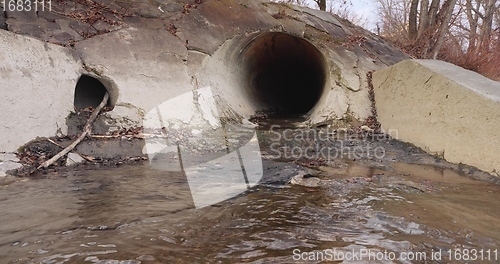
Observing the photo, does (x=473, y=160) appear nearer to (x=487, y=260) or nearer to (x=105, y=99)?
(x=487, y=260)

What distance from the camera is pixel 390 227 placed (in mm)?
2924

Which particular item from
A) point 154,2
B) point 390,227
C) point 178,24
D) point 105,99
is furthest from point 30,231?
point 154,2

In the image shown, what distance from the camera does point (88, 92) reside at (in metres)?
6.79

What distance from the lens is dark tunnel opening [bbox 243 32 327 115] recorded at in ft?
32.7

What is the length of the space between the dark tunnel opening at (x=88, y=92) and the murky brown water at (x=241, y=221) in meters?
2.56

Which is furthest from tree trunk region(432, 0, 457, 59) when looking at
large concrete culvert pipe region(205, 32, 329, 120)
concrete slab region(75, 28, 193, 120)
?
concrete slab region(75, 28, 193, 120)

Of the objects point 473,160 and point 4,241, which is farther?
point 473,160

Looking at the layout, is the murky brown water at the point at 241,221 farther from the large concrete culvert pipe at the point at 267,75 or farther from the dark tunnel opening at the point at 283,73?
the dark tunnel opening at the point at 283,73

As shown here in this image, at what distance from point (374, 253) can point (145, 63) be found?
585cm

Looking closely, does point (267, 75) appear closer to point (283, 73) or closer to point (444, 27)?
point (283, 73)

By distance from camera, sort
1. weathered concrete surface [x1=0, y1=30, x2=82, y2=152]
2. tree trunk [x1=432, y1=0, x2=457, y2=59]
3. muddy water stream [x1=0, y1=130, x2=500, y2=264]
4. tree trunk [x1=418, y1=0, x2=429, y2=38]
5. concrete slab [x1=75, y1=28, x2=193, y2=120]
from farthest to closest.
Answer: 1. tree trunk [x1=418, y1=0, x2=429, y2=38]
2. tree trunk [x1=432, y1=0, x2=457, y2=59]
3. concrete slab [x1=75, y1=28, x2=193, y2=120]
4. weathered concrete surface [x1=0, y1=30, x2=82, y2=152]
5. muddy water stream [x1=0, y1=130, x2=500, y2=264]

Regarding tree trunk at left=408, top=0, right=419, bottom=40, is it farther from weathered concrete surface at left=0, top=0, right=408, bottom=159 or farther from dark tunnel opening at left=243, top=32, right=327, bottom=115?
dark tunnel opening at left=243, top=32, right=327, bottom=115

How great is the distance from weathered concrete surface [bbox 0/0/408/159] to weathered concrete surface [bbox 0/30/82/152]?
0.05 ft

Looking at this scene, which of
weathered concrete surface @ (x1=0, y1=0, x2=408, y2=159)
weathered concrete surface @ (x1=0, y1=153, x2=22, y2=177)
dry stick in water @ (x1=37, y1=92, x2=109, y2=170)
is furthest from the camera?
weathered concrete surface @ (x1=0, y1=0, x2=408, y2=159)
